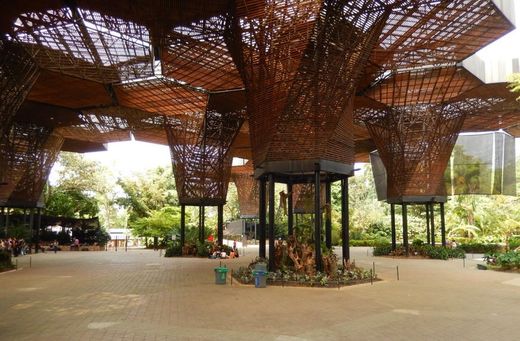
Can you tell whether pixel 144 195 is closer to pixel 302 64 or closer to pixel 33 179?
pixel 33 179

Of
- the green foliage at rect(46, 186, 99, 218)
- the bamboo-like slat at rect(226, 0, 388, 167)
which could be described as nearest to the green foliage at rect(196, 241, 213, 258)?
the bamboo-like slat at rect(226, 0, 388, 167)

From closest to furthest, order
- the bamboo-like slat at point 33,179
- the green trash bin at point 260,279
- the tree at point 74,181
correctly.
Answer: the green trash bin at point 260,279 < the bamboo-like slat at point 33,179 < the tree at point 74,181

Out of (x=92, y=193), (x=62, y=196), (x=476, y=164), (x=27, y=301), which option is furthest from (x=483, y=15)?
(x=92, y=193)

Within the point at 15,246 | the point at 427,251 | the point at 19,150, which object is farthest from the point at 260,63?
the point at 15,246

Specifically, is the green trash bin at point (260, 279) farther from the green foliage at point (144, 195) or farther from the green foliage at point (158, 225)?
the green foliage at point (144, 195)

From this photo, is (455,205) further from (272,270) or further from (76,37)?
(76,37)

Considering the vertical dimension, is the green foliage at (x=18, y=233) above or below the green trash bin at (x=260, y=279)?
above

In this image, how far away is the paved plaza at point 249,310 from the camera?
7.96 metres

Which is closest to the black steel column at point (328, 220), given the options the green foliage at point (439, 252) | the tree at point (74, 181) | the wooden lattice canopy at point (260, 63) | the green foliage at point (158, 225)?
the wooden lattice canopy at point (260, 63)

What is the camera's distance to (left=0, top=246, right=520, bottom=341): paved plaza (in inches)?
314

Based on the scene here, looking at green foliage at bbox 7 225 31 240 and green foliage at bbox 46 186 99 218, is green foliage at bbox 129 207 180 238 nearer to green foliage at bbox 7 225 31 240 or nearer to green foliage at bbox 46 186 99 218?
green foliage at bbox 46 186 99 218

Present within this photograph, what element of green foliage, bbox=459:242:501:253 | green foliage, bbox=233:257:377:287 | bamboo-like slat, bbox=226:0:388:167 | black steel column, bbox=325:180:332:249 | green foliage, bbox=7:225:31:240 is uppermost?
bamboo-like slat, bbox=226:0:388:167

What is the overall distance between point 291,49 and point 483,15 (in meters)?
8.22

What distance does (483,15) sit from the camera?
1705cm
